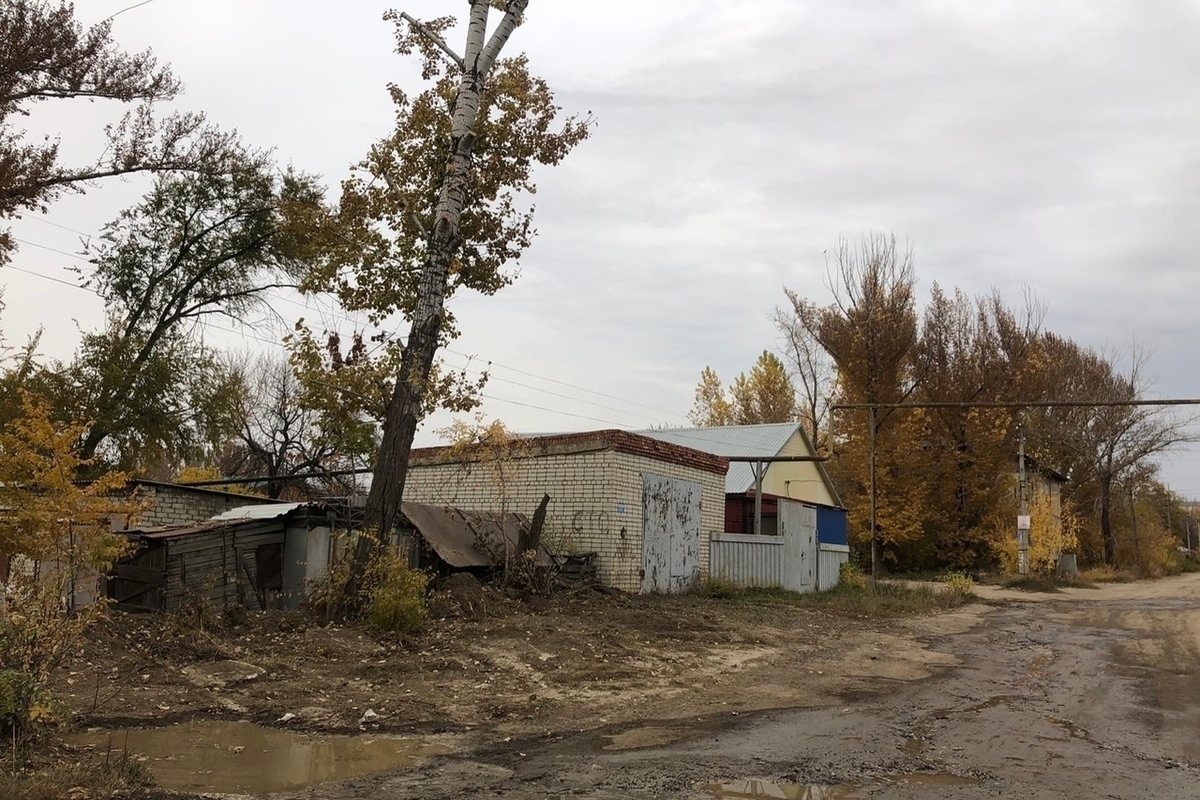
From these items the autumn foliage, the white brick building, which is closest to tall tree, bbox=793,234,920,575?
the autumn foliage

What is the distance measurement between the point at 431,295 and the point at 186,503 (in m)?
9.85

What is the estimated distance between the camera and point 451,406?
1341 cm

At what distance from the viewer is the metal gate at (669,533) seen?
18.0 metres

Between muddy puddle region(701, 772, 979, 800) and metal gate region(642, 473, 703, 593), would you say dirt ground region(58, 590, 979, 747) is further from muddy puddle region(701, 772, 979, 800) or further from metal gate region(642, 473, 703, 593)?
metal gate region(642, 473, 703, 593)

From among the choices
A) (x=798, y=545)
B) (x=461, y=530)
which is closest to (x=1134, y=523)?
(x=798, y=545)

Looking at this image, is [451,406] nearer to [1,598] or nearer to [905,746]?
[1,598]

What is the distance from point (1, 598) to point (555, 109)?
1031 cm

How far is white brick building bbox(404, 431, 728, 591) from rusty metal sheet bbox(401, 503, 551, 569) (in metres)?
0.42

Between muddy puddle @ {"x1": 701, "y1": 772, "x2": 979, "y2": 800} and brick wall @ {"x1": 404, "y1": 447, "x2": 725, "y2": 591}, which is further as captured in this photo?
brick wall @ {"x1": 404, "y1": 447, "x2": 725, "y2": 591}

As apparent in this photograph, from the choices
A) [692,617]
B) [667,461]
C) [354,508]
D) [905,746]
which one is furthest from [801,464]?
[905,746]

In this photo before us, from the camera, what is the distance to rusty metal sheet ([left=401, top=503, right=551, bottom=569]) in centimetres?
1441

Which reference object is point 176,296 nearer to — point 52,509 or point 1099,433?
point 52,509

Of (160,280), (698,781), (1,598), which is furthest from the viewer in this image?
(160,280)

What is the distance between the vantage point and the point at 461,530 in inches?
599
